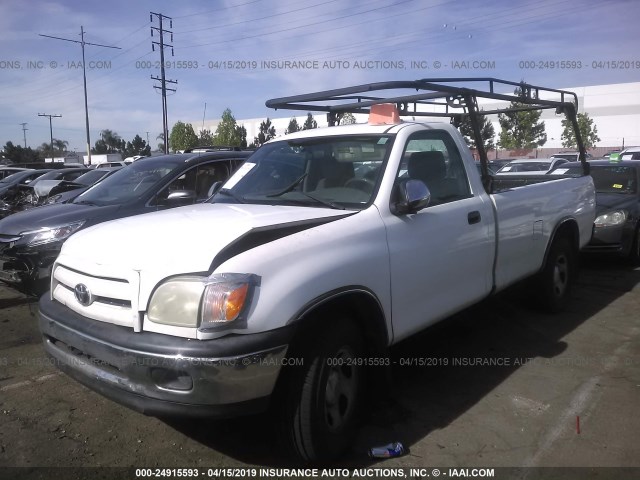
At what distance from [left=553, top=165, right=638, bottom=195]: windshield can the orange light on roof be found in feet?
17.5

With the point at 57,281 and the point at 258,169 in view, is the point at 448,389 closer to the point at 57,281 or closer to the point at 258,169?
the point at 258,169

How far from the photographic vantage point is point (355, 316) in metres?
3.10

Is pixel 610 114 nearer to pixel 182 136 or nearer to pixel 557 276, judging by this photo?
pixel 182 136

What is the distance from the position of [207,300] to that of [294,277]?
0.44m

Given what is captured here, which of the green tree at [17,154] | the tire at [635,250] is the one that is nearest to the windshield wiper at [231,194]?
the tire at [635,250]

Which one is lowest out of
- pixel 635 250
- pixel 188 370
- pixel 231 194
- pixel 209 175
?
pixel 635 250

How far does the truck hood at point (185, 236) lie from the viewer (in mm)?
2680

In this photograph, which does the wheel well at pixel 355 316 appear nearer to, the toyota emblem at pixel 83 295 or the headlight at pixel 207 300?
the headlight at pixel 207 300

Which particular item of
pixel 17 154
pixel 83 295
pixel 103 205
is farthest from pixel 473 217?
pixel 17 154

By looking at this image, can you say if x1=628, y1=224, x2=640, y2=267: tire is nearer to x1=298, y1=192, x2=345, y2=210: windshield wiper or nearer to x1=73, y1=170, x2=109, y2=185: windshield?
x1=298, y1=192, x2=345, y2=210: windshield wiper

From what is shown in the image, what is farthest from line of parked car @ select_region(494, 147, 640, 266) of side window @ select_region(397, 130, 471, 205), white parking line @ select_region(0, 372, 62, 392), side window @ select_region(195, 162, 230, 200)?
white parking line @ select_region(0, 372, 62, 392)

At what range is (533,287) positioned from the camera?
221 inches

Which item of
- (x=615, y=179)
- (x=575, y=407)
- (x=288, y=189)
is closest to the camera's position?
(x=575, y=407)

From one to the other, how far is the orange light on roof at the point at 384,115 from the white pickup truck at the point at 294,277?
0.04 ft
